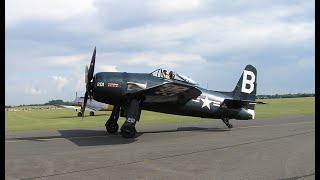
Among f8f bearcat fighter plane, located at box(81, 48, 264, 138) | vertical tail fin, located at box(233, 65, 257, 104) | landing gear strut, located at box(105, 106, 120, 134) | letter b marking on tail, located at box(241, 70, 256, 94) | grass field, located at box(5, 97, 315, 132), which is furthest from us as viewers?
grass field, located at box(5, 97, 315, 132)

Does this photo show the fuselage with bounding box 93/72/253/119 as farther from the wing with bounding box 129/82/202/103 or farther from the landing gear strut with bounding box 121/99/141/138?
the landing gear strut with bounding box 121/99/141/138

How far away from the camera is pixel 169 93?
734 inches

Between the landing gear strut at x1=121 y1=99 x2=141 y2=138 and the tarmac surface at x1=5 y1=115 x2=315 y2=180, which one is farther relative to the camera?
the landing gear strut at x1=121 y1=99 x2=141 y2=138

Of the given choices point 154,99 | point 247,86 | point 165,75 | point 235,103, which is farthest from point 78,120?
point 165,75

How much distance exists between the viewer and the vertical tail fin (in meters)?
23.5

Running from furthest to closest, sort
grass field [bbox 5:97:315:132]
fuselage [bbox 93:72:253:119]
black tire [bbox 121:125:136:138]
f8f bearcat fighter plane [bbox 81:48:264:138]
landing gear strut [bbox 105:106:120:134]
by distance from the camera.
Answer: grass field [bbox 5:97:315:132], landing gear strut [bbox 105:106:120:134], fuselage [bbox 93:72:253:119], f8f bearcat fighter plane [bbox 81:48:264:138], black tire [bbox 121:125:136:138]

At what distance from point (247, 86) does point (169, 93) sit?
22.6 feet

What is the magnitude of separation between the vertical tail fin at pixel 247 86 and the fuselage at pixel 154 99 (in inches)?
25.6

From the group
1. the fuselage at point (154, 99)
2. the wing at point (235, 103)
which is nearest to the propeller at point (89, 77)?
the fuselage at point (154, 99)

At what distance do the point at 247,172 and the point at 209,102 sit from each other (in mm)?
12249

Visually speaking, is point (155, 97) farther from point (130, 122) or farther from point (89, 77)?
point (89, 77)

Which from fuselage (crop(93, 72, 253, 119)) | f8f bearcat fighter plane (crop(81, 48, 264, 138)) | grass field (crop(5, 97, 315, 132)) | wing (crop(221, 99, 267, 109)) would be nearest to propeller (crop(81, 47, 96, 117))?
f8f bearcat fighter plane (crop(81, 48, 264, 138))
